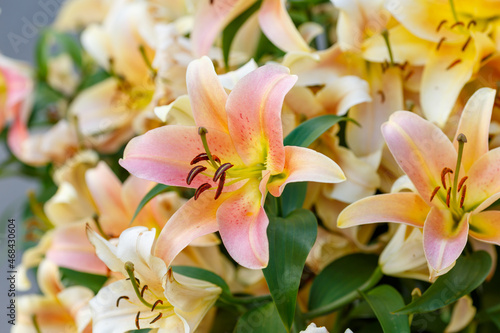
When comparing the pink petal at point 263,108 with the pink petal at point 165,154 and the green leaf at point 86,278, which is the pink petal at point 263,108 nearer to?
the pink petal at point 165,154

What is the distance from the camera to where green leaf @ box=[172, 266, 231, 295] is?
19.3 inches

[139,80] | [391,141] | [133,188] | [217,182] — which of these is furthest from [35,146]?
[391,141]

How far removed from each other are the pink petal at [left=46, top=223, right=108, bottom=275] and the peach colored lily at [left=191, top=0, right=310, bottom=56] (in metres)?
0.22

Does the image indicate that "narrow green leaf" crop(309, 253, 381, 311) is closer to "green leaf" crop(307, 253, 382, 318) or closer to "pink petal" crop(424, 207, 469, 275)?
"green leaf" crop(307, 253, 382, 318)

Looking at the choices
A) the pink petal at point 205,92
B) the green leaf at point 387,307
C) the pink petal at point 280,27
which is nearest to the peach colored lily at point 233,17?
the pink petal at point 280,27

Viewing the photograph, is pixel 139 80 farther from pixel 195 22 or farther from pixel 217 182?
pixel 217 182

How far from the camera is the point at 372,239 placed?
1.96 feet

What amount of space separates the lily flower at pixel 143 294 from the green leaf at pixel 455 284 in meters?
0.15

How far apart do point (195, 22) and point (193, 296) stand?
0.28 metres

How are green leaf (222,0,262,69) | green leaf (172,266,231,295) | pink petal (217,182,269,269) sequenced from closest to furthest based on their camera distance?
pink petal (217,182,269,269), green leaf (172,266,231,295), green leaf (222,0,262,69)

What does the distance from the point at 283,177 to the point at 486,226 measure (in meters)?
0.15

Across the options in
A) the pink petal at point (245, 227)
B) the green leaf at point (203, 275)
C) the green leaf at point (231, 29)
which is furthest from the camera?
the green leaf at point (231, 29)

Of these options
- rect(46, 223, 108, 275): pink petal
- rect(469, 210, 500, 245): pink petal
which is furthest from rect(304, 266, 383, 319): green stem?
rect(46, 223, 108, 275): pink petal

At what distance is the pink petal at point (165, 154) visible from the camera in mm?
430
